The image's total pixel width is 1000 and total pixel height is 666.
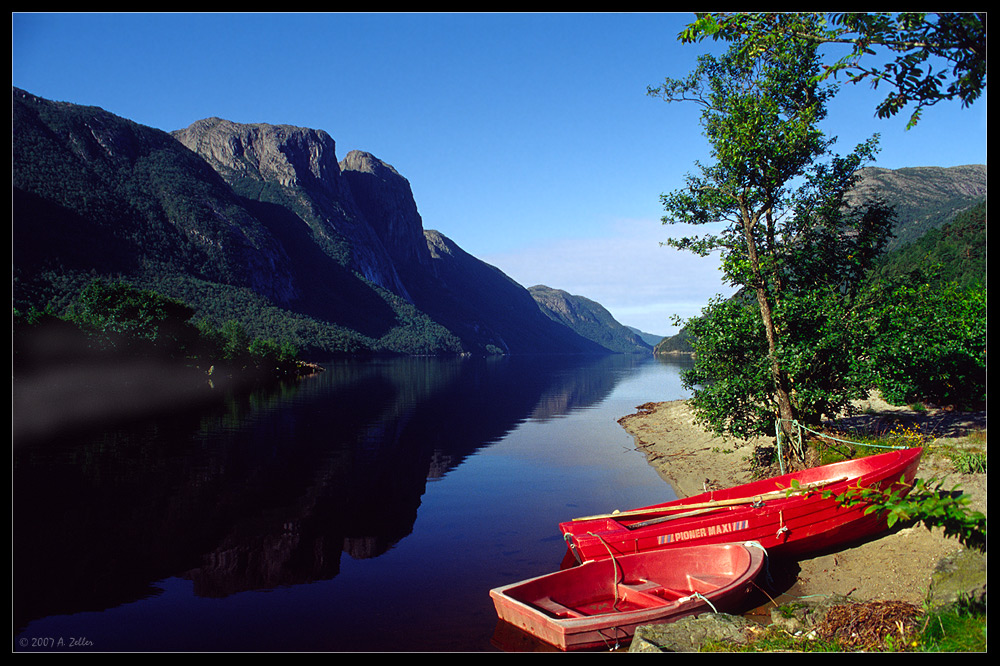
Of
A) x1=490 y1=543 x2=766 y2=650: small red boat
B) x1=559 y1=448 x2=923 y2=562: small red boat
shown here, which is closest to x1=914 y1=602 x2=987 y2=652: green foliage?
x1=490 y1=543 x2=766 y2=650: small red boat

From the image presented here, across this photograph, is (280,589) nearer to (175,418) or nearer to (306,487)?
(306,487)

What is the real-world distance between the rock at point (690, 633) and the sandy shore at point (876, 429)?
12.0 feet

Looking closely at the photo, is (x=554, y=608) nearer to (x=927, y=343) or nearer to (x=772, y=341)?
(x=772, y=341)

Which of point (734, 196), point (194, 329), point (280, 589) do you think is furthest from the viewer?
point (194, 329)

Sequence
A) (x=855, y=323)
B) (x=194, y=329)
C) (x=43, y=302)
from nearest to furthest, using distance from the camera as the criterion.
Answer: (x=855, y=323) → (x=194, y=329) → (x=43, y=302)

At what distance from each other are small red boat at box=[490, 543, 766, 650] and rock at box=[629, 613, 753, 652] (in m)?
0.46

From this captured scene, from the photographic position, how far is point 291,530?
18.7m

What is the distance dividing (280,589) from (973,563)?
14.0 m

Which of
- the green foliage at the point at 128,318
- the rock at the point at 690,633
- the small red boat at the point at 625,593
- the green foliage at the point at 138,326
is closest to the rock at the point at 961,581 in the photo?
the rock at the point at 690,633

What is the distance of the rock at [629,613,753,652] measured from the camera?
30.7ft

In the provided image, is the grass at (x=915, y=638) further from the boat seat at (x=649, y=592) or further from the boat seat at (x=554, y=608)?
the boat seat at (x=554, y=608)
